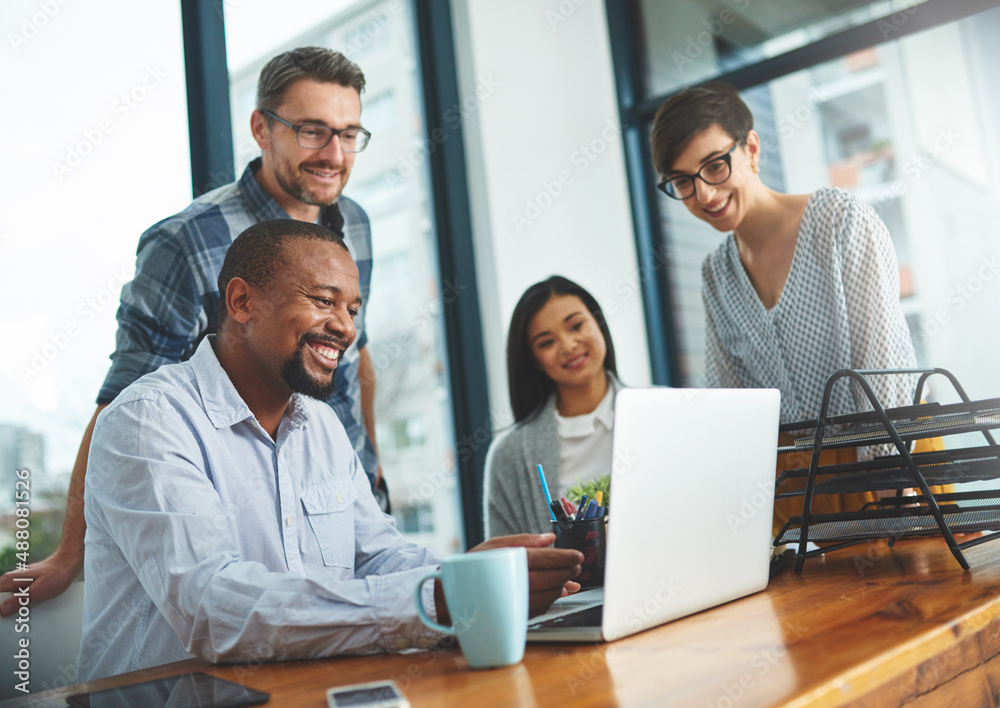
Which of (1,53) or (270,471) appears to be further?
(1,53)

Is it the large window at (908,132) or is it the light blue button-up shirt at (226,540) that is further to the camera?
the large window at (908,132)

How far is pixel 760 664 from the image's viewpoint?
712mm

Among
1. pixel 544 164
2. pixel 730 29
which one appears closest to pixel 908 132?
pixel 730 29

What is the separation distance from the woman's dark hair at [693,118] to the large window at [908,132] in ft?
3.90

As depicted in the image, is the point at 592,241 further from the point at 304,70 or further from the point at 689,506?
the point at 689,506

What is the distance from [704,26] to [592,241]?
95 cm

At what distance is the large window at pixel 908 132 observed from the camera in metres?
2.68

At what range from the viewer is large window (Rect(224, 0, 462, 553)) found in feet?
8.52

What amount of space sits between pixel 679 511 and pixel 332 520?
2.17ft

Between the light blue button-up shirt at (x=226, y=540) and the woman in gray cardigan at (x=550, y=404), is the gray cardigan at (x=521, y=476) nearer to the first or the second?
the woman in gray cardigan at (x=550, y=404)

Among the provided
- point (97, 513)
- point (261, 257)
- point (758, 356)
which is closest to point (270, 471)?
A: point (97, 513)

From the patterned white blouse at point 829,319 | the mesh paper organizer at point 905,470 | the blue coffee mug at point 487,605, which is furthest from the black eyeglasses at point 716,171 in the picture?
the blue coffee mug at point 487,605

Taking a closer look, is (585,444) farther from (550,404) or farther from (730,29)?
(730,29)

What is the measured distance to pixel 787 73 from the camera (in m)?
2.97
